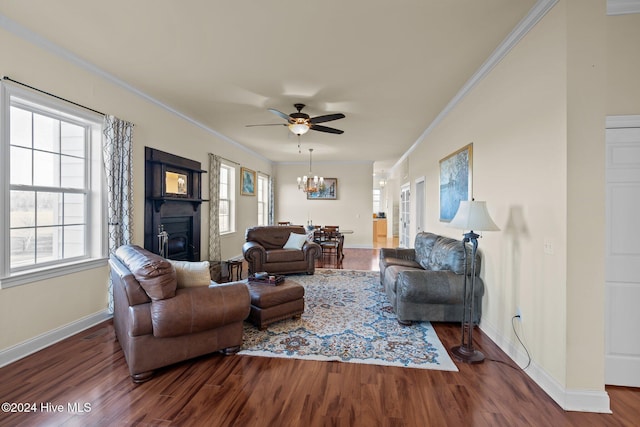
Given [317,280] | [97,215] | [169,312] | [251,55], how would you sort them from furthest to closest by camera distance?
[317,280] → [97,215] → [251,55] → [169,312]

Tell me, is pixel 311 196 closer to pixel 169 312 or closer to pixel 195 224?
pixel 195 224

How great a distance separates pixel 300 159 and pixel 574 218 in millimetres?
8234

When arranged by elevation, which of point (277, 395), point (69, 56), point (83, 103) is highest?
point (69, 56)

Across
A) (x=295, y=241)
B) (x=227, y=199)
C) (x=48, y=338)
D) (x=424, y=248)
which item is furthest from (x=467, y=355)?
(x=227, y=199)

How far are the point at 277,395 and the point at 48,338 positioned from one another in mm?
2475

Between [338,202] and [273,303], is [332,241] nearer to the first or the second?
[338,202]

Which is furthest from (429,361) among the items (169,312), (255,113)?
(255,113)

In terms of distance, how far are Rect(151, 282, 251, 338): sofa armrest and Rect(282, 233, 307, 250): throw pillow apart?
3.19 meters

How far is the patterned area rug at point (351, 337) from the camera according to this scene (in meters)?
2.63

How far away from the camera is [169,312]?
7.40ft

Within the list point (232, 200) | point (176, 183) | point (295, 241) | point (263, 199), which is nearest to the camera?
point (176, 183)

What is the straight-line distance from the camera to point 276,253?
553 cm

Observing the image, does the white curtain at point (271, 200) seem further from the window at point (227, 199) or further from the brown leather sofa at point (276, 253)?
the brown leather sofa at point (276, 253)

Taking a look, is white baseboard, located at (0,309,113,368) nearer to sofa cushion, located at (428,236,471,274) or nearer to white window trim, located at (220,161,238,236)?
white window trim, located at (220,161,238,236)
